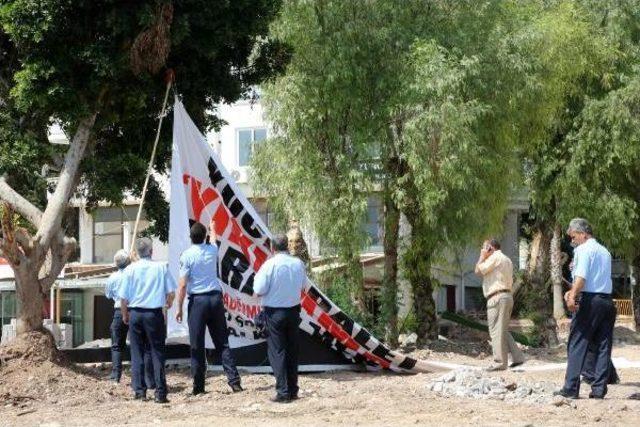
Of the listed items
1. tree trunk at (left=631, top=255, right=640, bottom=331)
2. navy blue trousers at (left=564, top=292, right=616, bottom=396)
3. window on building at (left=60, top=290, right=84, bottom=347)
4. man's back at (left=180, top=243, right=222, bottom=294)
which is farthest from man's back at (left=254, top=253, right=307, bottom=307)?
window on building at (left=60, top=290, right=84, bottom=347)

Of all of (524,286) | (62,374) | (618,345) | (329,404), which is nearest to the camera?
(329,404)

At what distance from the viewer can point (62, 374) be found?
14.7 metres

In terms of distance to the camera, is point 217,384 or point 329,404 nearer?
point 329,404

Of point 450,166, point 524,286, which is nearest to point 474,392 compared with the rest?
point 450,166

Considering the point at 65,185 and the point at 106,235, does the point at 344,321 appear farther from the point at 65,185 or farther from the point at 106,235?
the point at 106,235

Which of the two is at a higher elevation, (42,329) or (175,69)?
(175,69)

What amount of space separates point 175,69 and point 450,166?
659cm

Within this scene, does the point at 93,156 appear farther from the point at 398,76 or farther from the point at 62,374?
the point at 398,76

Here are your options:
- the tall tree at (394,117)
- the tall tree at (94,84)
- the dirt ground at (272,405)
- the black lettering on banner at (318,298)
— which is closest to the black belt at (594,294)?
the dirt ground at (272,405)

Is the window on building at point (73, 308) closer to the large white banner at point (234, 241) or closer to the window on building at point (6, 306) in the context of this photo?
the window on building at point (6, 306)

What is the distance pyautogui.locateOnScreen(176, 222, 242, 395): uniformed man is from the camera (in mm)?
13484

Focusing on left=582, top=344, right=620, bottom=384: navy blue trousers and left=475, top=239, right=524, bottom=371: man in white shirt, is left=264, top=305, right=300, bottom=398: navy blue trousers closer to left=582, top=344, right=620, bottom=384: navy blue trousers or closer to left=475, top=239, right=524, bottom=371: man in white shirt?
left=582, top=344, right=620, bottom=384: navy blue trousers

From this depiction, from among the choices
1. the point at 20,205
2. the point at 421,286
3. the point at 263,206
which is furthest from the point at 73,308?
the point at 20,205

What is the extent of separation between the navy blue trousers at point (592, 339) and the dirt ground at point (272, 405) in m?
0.26
